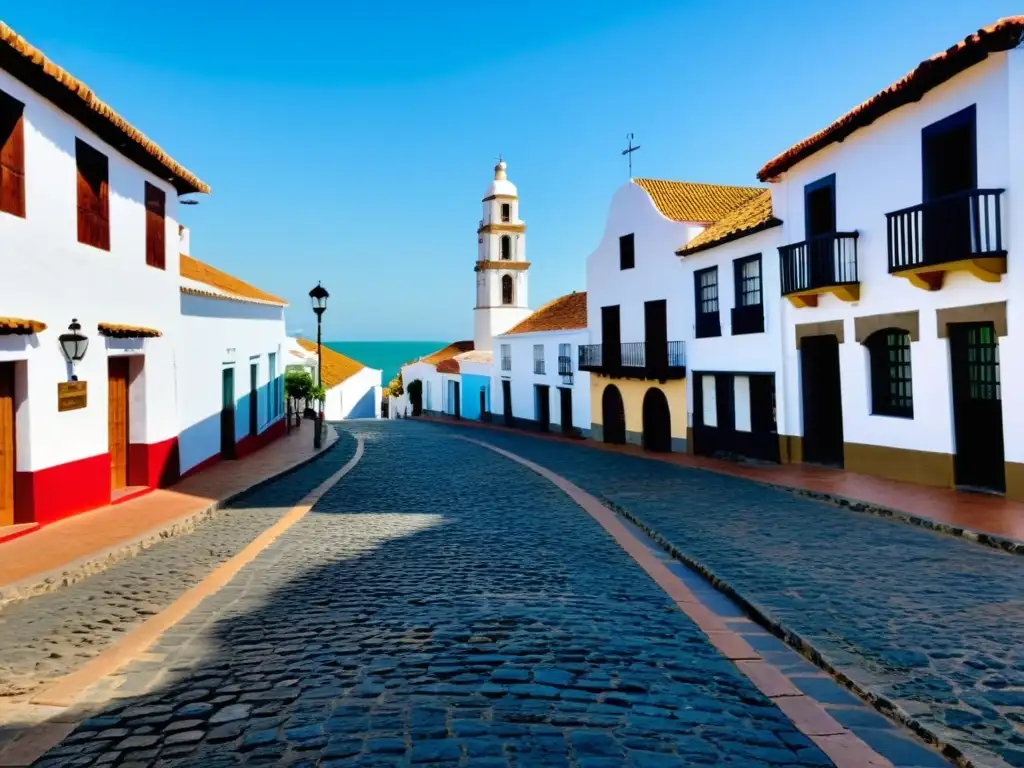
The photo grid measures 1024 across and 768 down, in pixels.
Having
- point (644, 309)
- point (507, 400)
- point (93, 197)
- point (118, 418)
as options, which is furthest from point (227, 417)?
point (507, 400)

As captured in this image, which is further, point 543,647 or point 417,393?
point 417,393

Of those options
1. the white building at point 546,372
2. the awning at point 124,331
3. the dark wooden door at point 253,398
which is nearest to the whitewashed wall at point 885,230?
the awning at point 124,331

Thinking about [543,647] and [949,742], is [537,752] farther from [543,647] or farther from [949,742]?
[949,742]

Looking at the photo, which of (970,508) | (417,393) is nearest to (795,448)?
(970,508)

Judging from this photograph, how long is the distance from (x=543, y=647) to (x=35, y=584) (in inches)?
190

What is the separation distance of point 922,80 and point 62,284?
→ 12376 millimetres

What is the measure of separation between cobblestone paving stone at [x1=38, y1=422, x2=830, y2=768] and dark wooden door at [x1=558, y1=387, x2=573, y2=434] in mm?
23521

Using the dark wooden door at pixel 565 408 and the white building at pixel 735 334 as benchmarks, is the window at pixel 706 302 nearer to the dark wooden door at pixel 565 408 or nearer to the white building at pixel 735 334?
the white building at pixel 735 334

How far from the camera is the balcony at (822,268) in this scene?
587 inches

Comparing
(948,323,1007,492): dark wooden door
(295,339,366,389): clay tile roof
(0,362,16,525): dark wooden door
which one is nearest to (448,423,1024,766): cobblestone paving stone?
(948,323,1007,492): dark wooden door

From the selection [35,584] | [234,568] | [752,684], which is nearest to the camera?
[752,684]

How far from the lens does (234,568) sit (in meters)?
8.30

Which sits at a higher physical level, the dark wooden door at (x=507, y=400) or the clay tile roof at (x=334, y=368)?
the clay tile roof at (x=334, y=368)

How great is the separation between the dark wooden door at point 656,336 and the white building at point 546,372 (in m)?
5.14
